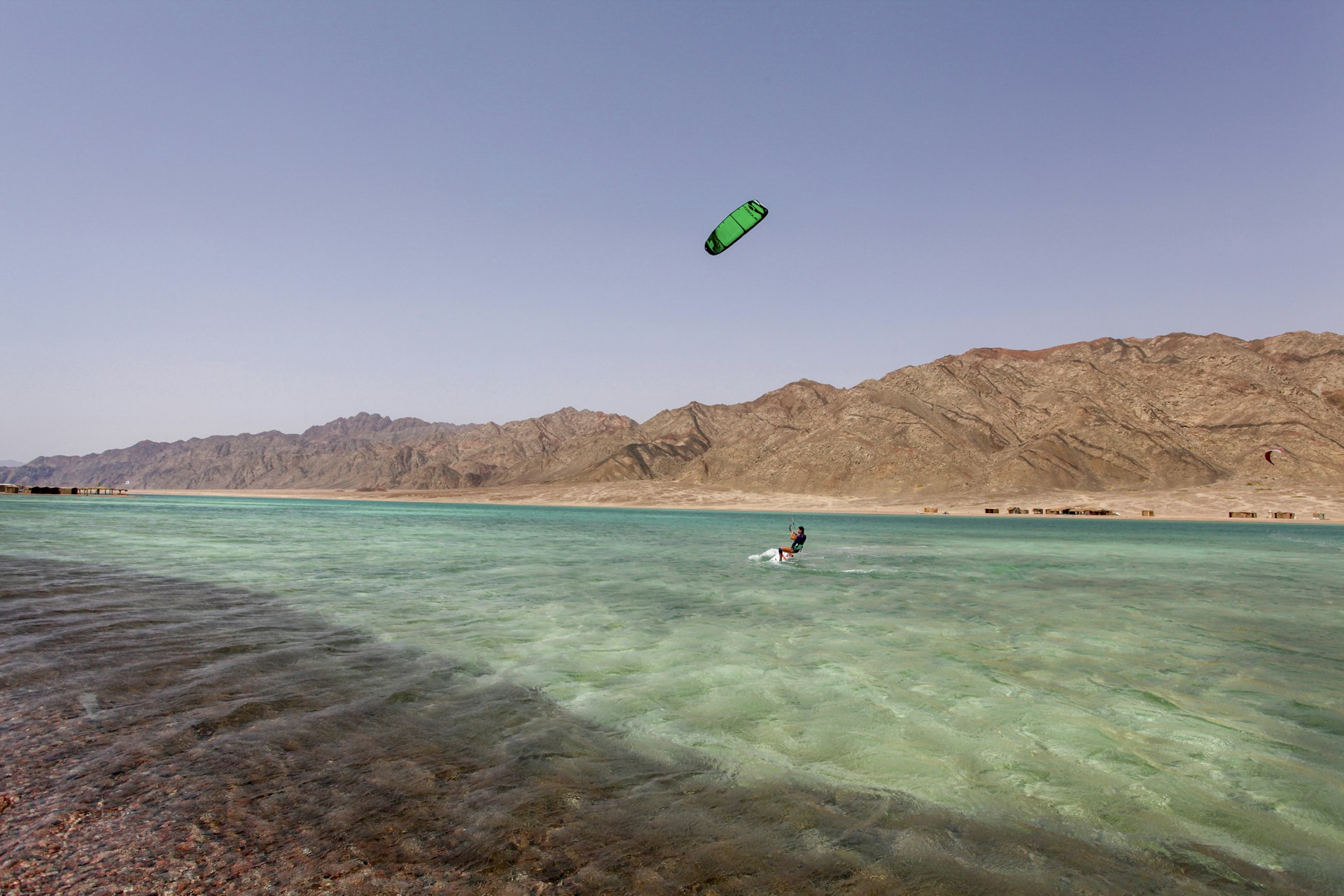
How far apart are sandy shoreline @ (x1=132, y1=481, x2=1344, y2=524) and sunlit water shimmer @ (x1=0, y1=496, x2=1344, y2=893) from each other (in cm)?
10544

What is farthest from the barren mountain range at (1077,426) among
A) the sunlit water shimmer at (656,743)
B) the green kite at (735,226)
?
the green kite at (735,226)

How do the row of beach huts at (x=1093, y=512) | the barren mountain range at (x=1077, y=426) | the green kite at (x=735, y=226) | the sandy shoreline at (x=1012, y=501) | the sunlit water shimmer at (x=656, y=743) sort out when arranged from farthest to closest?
the barren mountain range at (x=1077, y=426) < the sandy shoreline at (x=1012, y=501) < the row of beach huts at (x=1093, y=512) < the green kite at (x=735, y=226) < the sunlit water shimmer at (x=656, y=743)

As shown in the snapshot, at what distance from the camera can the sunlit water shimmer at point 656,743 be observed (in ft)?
16.3

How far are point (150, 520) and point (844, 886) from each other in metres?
70.0

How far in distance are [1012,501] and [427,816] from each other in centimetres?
13200

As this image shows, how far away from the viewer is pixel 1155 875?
5.15 meters

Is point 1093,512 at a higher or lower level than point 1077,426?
lower

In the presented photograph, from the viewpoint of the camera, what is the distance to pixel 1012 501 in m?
122

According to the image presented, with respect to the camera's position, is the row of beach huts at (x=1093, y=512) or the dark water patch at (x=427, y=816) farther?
the row of beach huts at (x=1093, y=512)

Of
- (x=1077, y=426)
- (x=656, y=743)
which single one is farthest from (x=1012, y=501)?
(x=656, y=743)

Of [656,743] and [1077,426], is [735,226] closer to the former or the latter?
[656,743]

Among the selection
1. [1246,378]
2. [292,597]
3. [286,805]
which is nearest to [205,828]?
[286,805]

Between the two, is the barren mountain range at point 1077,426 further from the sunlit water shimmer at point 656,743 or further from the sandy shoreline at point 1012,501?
the sunlit water shimmer at point 656,743

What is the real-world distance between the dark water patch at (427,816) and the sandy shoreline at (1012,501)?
4534 inches
